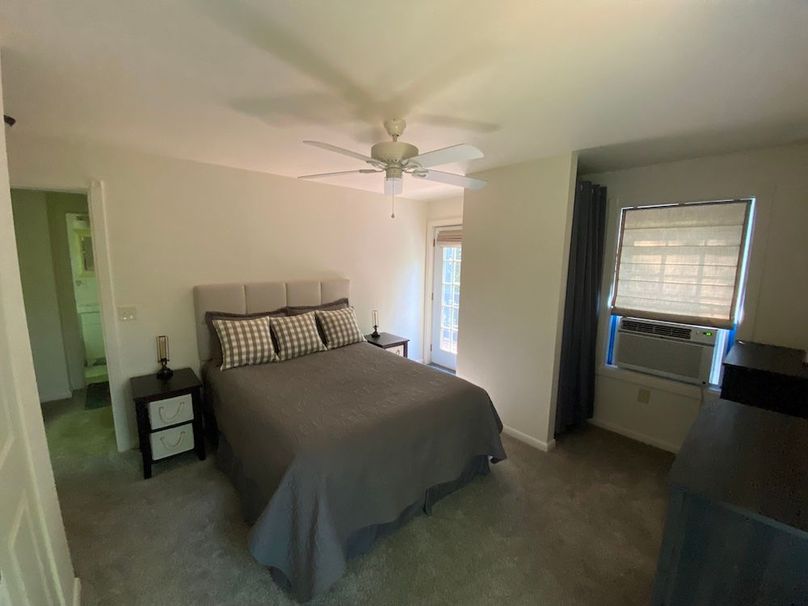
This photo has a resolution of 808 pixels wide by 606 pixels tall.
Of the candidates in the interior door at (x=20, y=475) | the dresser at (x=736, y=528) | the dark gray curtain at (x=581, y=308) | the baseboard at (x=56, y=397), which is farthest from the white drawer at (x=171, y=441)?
the dark gray curtain at (x=581, y=308)

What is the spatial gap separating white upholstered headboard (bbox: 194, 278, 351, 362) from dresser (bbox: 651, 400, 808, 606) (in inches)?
121

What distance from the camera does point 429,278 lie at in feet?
A: 15.4

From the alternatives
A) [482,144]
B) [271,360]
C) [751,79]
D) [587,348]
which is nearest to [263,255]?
[271,360]

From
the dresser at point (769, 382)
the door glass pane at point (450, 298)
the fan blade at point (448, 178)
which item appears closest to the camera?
the dresser at point (769, 382)

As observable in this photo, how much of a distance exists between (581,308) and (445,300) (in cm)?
199

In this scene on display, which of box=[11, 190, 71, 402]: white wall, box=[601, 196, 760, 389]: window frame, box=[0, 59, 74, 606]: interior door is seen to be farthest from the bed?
box=[11, 190, 71, 402]: white wall

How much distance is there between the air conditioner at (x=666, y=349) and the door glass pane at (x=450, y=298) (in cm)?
197

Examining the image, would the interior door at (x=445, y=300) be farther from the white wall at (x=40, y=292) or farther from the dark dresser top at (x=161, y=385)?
the white wall at (x=40, y=292)

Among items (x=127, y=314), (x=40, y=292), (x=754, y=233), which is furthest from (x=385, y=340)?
(x=40, y=292)

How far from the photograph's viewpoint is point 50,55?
1291 millimetres

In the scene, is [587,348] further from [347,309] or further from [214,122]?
[214,122]

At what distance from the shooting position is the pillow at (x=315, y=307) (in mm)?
3256

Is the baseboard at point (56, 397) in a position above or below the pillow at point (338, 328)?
below

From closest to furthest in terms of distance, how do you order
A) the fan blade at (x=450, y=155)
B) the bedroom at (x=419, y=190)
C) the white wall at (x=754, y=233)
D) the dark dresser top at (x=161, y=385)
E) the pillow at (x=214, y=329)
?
the bedroom at (x=419, y=190) < the fan blade at (x=450, y=155) < the white wall at (x=754, y=233) < the dark dresser top at (x=161, y=385) < the pillow at (x=214, y=329)
